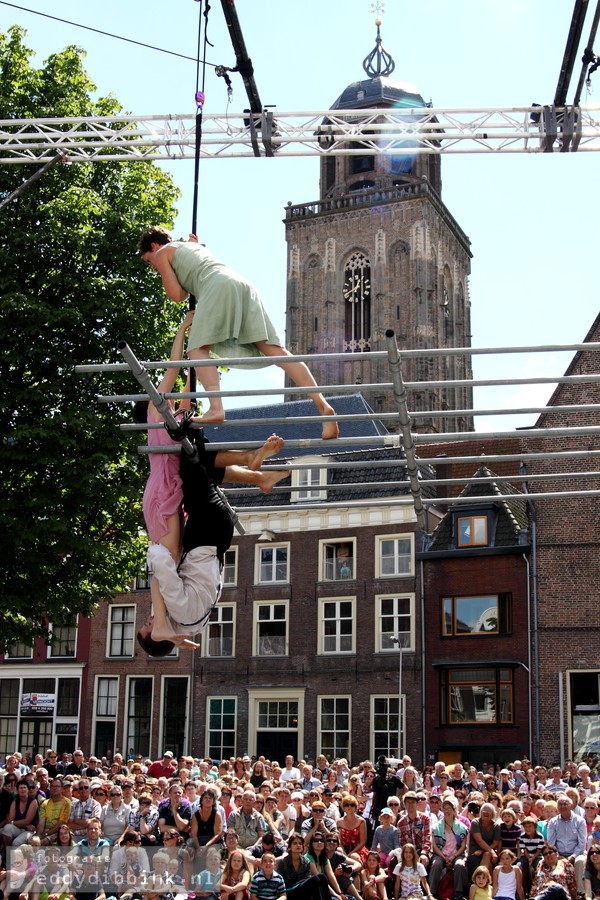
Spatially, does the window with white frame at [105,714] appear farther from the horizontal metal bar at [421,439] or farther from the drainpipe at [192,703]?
the horizontal metal bar at [421,439]

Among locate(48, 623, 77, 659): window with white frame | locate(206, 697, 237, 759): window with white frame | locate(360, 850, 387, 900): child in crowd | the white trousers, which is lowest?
locate(360, 850, 387, 900): child in crowd

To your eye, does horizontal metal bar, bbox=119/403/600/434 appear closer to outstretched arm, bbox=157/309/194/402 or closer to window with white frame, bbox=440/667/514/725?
outstretched arm, bbox=157/309/194/402

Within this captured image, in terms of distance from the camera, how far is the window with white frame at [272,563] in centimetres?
3181

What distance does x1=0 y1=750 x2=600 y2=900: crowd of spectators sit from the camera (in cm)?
1098

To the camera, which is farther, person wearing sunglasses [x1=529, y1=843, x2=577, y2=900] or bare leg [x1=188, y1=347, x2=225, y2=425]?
person wearing sunglasses [x1=529, y1=843, x2=577, y2=900]

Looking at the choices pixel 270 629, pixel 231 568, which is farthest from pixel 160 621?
pixel 231 568

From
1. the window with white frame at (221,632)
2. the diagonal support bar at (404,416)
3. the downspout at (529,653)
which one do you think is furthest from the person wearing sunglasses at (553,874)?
the window with white frame at (221,632)

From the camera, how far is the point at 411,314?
69.6 meters

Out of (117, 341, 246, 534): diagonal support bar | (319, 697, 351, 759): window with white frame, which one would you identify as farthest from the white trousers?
(319, 697, 351, 759): window with white frame

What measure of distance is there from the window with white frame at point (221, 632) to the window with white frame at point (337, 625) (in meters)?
2.71

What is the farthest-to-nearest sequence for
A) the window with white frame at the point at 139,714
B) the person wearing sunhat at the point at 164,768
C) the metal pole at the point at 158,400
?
1. the window with white frame at the point at 139,714
2. the person wearing sunhat at the point at 164,768
3. the metal pole at the point at 158,400

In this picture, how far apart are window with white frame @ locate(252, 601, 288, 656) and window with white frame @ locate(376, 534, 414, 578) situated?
295 cm

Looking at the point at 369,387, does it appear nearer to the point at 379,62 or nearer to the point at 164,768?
the point at 164,768

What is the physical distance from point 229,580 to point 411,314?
1562 inches
